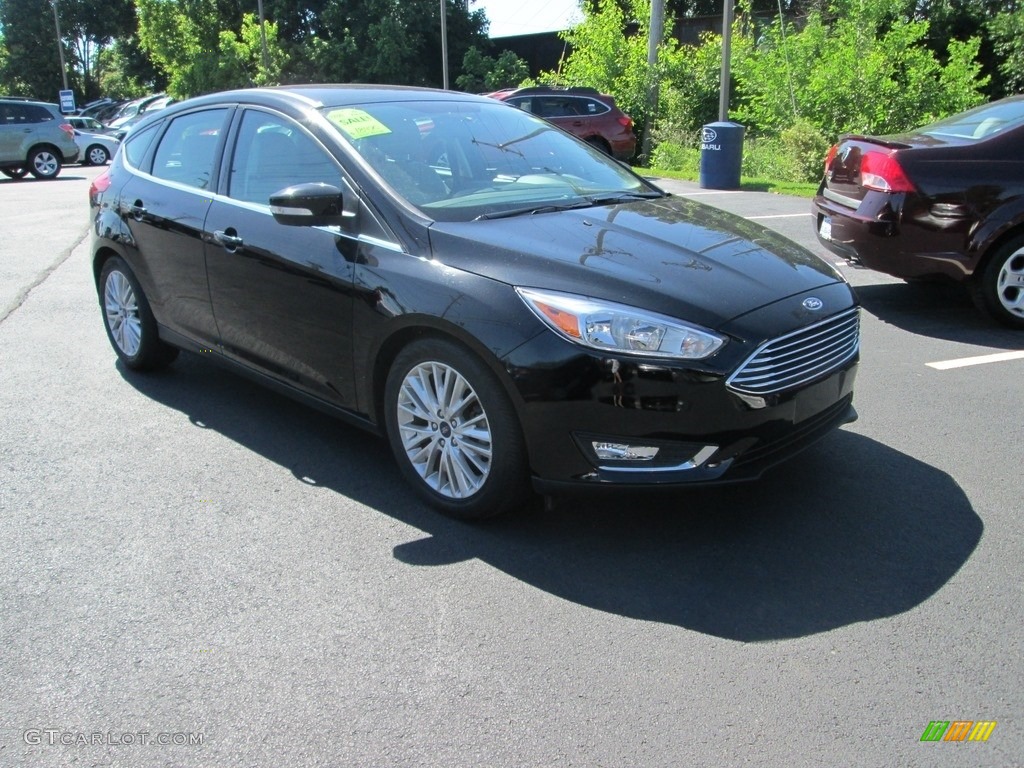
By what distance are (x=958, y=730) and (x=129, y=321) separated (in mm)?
4945

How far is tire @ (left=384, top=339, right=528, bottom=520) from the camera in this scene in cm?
361

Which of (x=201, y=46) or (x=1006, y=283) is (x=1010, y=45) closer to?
(x=1006, y=283)

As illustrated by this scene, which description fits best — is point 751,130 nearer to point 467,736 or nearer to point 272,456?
point 272,456

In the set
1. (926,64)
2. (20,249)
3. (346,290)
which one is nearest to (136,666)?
(346,290)

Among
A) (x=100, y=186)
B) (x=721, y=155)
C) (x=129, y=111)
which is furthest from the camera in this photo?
(x=129, y=111)

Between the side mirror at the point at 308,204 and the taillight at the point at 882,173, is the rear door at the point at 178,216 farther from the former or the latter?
the taillight at the point at 882,173

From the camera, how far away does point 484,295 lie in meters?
3.59

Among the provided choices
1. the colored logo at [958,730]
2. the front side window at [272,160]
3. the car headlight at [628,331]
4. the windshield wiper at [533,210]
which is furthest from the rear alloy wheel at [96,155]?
the colored logo at [958,730]

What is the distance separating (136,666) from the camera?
298cm

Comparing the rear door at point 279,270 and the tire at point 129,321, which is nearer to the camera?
the rear door at point 279,270

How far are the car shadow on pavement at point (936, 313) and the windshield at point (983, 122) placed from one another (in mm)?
1174

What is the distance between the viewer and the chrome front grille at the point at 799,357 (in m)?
3.46

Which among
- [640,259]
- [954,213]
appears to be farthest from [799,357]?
[954,213]

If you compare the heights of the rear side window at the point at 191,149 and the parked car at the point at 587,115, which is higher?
the rear side window at the point at 191,149
